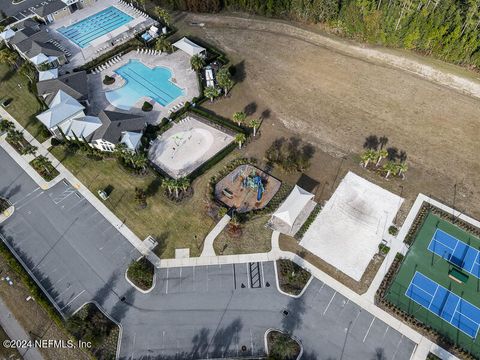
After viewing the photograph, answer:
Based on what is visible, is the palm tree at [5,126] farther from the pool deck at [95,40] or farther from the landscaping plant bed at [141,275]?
the landscaping plant bed at [141,275]

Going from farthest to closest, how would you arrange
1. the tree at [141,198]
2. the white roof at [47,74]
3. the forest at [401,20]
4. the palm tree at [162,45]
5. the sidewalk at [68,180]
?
the palm tree at [162,45] < the forest at [401,20] < the white roof at [47,74] < the tree at [141,198] < the sidewalk at [68,180]

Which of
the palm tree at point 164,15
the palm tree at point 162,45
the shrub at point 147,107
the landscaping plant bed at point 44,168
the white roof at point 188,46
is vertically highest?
the palm tree at point 164,15

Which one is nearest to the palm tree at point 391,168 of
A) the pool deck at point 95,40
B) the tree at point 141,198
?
the tree at point 141,198

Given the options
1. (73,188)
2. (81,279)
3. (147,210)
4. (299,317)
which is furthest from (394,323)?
(73,188)

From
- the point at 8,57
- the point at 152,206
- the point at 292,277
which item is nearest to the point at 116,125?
the point at 152,206

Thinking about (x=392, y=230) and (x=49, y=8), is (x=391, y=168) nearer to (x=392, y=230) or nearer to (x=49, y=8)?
(x=392, y=230)

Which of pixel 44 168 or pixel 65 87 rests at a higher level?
pixel 65 87

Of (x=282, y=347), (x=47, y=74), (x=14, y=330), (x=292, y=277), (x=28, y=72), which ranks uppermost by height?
(x=47, y=74)
